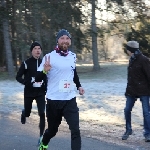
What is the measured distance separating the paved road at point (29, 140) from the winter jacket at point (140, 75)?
1163mm

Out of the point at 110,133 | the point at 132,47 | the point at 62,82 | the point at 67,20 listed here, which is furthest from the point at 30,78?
the point at 67,20

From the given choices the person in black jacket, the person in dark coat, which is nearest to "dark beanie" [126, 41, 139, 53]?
the person in dark coat

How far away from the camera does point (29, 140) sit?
22.2 feet

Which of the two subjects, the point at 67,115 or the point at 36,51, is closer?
the point at 67,115

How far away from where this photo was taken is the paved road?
6.21 m

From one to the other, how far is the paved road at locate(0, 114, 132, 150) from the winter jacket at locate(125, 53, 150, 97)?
1.16 metres

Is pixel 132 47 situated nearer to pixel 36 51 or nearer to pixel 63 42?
pixel 36 51

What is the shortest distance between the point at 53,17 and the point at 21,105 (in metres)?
19.2

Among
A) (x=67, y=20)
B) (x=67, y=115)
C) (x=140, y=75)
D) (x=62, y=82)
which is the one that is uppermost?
(x=67, y=20)

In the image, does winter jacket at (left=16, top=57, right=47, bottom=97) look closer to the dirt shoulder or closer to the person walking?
the dirt shoulder

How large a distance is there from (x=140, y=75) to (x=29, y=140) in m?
2.48

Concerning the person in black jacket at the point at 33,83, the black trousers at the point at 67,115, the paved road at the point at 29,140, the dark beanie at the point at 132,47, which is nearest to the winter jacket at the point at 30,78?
the person in black jacket at the point at 33,83

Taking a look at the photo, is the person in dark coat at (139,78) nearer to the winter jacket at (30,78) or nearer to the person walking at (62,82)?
the winter jacket at (30,78)

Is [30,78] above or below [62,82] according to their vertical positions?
below
